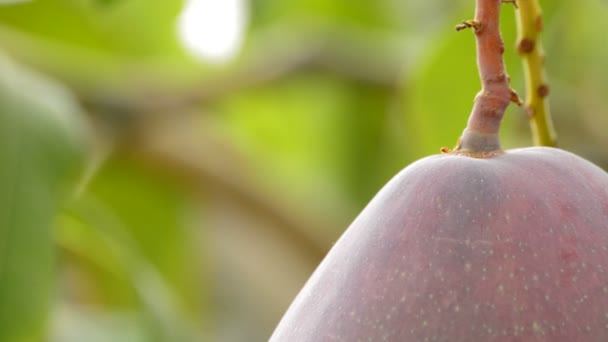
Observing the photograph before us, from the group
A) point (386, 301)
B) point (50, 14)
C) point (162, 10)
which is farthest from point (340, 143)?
point (386, 301)

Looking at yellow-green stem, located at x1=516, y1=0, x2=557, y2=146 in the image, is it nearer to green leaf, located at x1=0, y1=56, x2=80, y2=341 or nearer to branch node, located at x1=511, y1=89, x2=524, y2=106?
branch node, located at x1=511, y1=89, x2=524, y2=106

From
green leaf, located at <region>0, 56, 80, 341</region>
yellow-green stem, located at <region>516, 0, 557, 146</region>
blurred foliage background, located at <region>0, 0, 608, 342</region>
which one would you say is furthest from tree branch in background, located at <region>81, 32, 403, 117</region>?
yellow-green stem, located at <region>516, 0, 557, 146</region>

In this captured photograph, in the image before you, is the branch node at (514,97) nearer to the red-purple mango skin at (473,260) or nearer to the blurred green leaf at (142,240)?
the red-purple mango skin at (473,260)

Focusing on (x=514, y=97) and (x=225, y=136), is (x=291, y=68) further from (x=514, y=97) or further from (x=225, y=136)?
(x=514, y=97)

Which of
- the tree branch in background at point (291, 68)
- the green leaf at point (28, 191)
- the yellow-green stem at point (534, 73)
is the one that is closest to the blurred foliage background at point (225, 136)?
the tree branch in background at point (291, 68)

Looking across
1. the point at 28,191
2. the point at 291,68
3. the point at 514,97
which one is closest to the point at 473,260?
the point at 514,97
